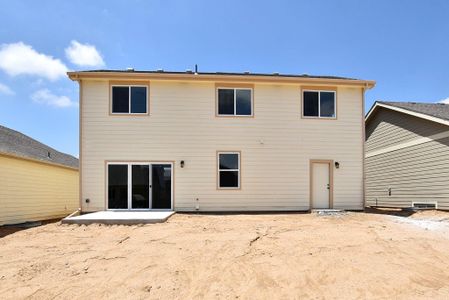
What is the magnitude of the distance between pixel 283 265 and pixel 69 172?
15921 millimetres

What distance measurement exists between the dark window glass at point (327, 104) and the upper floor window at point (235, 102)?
2.90 m

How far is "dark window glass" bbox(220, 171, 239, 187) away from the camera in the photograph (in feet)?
41.0

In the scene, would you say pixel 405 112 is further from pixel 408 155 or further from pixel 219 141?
pixel 219 141

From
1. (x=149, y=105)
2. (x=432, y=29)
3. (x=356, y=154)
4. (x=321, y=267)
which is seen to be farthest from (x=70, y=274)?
(x=432, y=29)

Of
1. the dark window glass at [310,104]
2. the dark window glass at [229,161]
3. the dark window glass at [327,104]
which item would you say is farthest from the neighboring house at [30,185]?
the dark window glass at [327,104]

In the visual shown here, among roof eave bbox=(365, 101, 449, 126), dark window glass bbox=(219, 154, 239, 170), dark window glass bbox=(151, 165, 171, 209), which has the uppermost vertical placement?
roof eave bbox=(365, 101, 449, 126)

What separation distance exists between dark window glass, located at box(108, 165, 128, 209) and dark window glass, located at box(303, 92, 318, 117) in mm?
7412

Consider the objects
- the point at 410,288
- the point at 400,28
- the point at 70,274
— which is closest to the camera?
the point at 410,288

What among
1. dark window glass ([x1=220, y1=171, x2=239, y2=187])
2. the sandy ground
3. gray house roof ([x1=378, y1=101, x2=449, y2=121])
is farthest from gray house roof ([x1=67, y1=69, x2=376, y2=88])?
the sandy ground

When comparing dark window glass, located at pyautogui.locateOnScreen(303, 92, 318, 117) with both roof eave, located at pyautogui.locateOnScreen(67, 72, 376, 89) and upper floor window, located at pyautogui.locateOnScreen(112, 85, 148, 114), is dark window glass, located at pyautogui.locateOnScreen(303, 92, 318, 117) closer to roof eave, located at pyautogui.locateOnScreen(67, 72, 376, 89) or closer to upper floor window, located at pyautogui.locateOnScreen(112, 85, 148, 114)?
roof eave, located at pyautogui.locateOnScreen(67, 72, 376, 89)

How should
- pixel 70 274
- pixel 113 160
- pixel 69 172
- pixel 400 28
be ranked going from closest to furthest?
pixel 70 274, pixel 113 160, pixel 400 28, pixel 69 172

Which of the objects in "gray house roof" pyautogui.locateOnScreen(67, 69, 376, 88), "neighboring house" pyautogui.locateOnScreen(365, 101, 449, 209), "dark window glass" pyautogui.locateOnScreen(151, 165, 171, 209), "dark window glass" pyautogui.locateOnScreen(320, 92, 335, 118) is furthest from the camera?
"dark window glass" pyautogui.locateOnScreen(320, 92, 335, 118)

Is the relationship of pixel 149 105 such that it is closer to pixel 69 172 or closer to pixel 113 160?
pixel 113 160

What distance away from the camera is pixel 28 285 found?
4.91m
